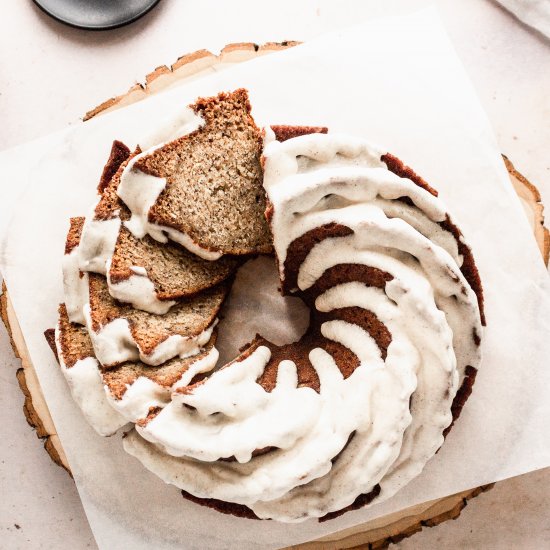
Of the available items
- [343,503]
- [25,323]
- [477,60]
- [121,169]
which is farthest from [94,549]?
[477,60]

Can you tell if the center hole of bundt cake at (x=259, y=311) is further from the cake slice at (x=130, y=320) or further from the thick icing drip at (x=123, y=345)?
the thick icing drip at (x=123, y=345)

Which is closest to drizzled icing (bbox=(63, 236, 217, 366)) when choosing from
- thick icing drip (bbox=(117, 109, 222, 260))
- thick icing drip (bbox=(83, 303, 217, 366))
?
thick icing drip (bbox=(83, 303, 217, 366))

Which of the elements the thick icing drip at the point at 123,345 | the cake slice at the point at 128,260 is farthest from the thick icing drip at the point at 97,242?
the thick icing drip at the point at 123,345

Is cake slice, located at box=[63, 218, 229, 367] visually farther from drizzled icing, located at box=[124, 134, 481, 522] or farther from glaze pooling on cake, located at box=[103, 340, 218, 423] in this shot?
drizzled icing, located at box=[124, 134, 481, 522]

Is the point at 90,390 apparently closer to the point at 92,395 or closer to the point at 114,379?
the point at 92,395

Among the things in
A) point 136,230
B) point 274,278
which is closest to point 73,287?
point 136,230

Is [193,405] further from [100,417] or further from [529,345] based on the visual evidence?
[529,345]
